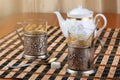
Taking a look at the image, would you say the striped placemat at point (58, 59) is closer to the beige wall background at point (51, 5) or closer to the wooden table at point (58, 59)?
the wooden table at point (58, 59)

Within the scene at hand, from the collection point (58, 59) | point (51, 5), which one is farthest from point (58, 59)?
point (51, 5)

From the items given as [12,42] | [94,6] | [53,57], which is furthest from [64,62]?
[94,6]

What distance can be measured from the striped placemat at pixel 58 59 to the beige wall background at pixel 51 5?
67cm

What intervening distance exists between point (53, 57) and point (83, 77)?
244 millimetres

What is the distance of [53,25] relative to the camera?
75.6 inches

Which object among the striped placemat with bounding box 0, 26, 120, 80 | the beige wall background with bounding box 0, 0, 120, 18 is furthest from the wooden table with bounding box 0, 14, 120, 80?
the beige wall background with bounding box 0, 0, 120, 18

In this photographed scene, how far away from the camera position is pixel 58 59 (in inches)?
50.1

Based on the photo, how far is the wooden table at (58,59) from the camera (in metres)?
1.09

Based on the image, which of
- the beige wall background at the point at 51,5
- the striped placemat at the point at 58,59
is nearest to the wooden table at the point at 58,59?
the striped placemat at the point at 58,59

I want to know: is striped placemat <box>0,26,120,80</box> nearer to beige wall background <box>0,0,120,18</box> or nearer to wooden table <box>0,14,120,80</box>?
wooden table <box>0,14,120,80</box>

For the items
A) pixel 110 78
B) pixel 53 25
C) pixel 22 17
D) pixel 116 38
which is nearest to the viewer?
pixel 110 78

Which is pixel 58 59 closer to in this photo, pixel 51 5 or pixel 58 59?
pixel 58 59

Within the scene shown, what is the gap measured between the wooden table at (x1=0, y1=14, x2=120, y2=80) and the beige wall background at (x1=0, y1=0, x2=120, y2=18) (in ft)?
1.91

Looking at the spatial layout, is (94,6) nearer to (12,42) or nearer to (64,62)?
(12,42)
